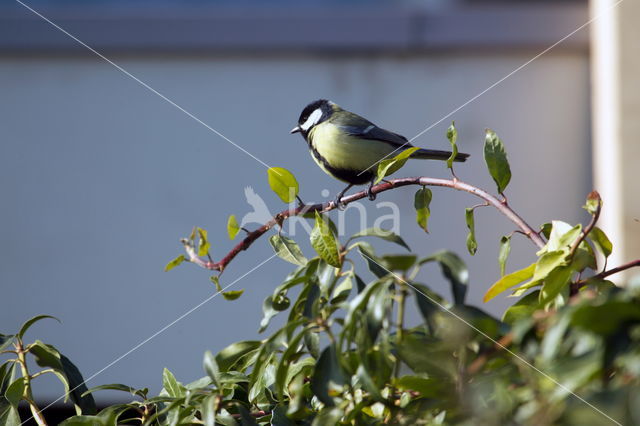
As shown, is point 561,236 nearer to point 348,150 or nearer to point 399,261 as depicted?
point 399,261

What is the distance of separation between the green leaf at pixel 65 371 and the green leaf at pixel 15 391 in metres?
0.03

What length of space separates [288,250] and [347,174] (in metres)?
0.91

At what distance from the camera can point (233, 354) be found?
28.1 inches

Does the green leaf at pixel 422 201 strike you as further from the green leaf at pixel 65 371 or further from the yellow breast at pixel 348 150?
the yellow breast at pixel 348 150

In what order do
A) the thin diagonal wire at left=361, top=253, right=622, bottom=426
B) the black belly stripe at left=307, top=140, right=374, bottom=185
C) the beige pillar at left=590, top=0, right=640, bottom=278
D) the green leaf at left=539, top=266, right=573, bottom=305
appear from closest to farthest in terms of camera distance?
the thin diagonal wire at left=361, top=253, right=622, bottom=426 → the green leaf at left=539, top=266, right=573, bottom=305 → the black belly stripe at left=307, top=140, right=374, bottom=185 → the beige pillar at left=590, top=0, right=640, bottom=278

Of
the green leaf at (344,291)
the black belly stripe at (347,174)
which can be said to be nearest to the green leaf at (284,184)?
the green leaf at (344,291)

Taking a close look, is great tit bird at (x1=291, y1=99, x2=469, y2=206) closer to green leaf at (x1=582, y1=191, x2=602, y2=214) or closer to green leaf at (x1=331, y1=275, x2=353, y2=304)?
green leaf at (x1=331, y1=275, x2=353, y2=304)

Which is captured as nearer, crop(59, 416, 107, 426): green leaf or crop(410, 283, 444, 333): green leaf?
crop(410, 283, 444, 333): green leaf

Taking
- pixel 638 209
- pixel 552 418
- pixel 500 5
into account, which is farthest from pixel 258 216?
pixel 500 5

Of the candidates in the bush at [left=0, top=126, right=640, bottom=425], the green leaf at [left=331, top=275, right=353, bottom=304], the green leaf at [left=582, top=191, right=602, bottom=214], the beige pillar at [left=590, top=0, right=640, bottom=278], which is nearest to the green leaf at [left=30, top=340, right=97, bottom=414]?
the bush at [left=0, top=126, right=640, bottom=425]

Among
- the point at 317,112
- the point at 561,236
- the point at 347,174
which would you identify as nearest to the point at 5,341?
the point at 561,236

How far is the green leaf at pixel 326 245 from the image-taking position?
2.07ft

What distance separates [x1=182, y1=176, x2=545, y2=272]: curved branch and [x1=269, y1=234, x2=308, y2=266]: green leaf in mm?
16

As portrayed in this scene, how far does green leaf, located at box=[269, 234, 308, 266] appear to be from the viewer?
0.76m
